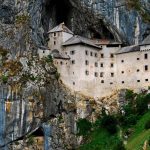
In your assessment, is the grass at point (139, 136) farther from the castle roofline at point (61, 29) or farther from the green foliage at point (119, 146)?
the castle roofline at point (61, 29)

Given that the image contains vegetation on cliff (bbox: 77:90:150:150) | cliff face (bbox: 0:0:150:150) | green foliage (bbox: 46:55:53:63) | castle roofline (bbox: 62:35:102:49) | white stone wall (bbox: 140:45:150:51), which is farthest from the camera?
castle roofline (bbox: 62:35:102:49)

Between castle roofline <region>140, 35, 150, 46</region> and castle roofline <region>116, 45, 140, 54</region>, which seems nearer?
→ castle roofline <region>140, 35, 150, 46</region>

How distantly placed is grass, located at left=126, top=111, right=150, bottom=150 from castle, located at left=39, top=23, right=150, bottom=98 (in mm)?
8048

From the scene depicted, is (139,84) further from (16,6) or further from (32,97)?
(16,6)

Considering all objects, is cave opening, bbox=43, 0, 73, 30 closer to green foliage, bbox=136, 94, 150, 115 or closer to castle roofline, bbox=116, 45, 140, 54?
castle roofline, bbox=116, 45, 140, 54

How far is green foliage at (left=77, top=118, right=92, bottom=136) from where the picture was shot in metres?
112

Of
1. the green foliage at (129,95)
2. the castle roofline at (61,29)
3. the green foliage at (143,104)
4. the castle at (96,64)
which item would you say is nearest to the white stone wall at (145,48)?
the castle at (96,64)

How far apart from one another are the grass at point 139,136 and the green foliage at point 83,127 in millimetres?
9163

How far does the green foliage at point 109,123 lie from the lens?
10925 centimetres

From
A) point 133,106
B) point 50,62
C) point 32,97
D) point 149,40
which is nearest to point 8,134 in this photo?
point 32,97

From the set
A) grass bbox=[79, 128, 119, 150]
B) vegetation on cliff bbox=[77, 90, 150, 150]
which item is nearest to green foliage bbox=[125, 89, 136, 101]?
vegetation on cliff bbox=[77, 90, 150, 150]

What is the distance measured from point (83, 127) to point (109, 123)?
5328 mm

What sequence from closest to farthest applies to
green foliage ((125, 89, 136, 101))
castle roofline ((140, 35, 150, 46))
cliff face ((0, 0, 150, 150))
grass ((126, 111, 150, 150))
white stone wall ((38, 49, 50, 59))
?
grass ((126, 111, 150, 150)) < cliff face ((0, 0, 150, 150)) < white stone wall ((38, 49, 50, 59)) < green foliage ((125, 89, 136, 101)) < castle roofline ((140, 35, 150, 46))

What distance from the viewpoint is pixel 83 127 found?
368 ft
